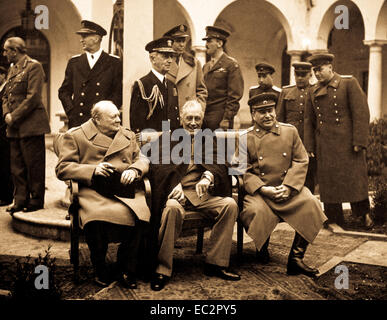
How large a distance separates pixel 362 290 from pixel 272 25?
15.4 metres

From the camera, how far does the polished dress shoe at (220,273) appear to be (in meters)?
4.37

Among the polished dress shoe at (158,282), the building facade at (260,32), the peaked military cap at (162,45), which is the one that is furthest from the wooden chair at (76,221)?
the building facade at (260,32)

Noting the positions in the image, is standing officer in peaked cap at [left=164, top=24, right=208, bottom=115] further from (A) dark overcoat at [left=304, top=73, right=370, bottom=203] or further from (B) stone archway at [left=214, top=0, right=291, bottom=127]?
→ (B) stone archway at [left=214, top=0, right=291, bottom=127]

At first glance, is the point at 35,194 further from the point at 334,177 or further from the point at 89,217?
the point at 334,177

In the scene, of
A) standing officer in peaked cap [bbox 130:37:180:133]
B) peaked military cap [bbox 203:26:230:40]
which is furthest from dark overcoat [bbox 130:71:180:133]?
peaked military cap [bbox 203:26:230:40]

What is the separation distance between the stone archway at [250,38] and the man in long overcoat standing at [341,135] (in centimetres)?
1175

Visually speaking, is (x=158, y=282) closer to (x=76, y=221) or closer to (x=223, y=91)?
(x=76, y=221)

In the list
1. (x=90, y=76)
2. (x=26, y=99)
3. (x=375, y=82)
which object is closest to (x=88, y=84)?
(x=90, y=76)

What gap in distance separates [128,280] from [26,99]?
318cm

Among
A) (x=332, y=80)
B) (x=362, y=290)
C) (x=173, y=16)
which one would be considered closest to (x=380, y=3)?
(x=173, y=16)

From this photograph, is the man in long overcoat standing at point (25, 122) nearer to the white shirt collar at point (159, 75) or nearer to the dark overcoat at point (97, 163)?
the white shirt collar at point (159, 75)

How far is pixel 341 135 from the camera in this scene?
246 inches

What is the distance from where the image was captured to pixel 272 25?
733 inches

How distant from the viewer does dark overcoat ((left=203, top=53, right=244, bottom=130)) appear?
657 cm
